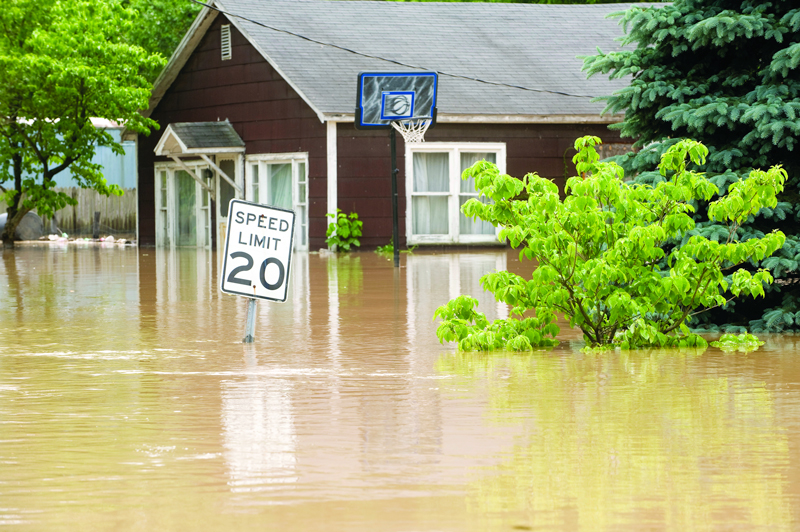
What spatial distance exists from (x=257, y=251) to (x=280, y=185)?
805 inches

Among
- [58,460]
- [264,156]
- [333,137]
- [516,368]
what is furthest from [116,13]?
[58,460]

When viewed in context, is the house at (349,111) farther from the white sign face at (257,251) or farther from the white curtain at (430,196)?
the white sign face at (257,251)

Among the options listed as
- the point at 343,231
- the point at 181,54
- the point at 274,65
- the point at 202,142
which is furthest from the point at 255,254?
the point at 181,54

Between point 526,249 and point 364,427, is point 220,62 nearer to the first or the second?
point 526,249

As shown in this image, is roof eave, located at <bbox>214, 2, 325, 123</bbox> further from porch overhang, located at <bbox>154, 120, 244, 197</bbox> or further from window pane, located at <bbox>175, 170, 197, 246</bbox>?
window pane, located at <bbox>175, 170, 197, 246</bbox>

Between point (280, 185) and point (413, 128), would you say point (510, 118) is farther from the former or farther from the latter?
point (280, 185)

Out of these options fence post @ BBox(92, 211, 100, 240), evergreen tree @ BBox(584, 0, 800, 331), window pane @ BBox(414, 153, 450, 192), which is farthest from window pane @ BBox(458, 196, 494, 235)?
evergreen tree @ BBox(584, 0, 800, 331)

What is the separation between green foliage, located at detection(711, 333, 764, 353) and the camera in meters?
10.3

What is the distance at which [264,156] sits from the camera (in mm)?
31297

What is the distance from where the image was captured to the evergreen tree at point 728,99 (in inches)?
443

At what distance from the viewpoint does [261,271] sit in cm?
1088

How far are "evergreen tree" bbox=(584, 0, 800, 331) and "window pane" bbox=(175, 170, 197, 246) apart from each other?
76.7 ft

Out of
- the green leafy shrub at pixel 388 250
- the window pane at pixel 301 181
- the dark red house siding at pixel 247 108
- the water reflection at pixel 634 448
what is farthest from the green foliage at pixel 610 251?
the window pane at pixel 301 181

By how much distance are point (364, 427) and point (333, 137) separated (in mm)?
22763
